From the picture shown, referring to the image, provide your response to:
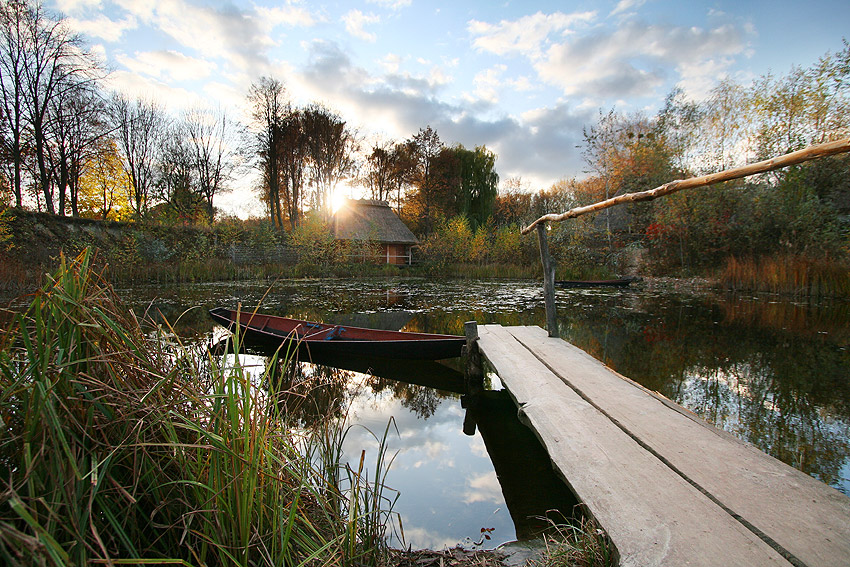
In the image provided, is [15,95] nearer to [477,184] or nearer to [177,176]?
[177,176]

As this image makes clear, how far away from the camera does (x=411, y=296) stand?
1277cm

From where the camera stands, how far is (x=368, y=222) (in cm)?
2683

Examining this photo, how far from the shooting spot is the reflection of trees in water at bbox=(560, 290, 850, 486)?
290cm

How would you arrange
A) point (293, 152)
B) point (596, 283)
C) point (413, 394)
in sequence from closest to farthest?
point (413, 394) → point (596, 283) → point (293, 152)

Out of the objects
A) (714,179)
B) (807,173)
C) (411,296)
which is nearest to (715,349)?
(714,179)

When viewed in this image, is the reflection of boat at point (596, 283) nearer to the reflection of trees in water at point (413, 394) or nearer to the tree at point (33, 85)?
the reflection of trees in water at point (413, 394)

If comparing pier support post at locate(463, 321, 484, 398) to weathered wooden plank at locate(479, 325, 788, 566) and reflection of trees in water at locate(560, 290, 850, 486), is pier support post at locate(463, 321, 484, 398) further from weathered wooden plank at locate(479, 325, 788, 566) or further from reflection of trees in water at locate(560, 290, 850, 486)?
weathered wooden plank at locate(479, 325, 788, 566)

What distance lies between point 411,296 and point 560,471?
1108 centimetres

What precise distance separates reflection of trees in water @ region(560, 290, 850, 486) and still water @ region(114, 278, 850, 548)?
16 mm

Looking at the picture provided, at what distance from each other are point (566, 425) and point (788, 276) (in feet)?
39.2

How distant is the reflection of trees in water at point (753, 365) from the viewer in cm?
290

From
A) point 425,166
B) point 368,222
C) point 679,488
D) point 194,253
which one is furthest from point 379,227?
point 679,488

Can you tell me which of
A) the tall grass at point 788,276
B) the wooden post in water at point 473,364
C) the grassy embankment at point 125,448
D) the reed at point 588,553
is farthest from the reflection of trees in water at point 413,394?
the tall grass at point 788,276

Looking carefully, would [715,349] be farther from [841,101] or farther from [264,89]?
[264,89]
